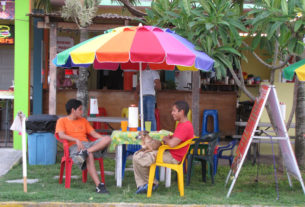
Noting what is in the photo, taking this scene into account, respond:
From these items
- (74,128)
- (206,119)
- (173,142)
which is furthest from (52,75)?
(173,142)

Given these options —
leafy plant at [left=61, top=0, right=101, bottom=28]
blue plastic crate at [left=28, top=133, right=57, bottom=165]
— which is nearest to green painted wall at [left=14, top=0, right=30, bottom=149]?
blue plastic crate at [left=28, top=133, right=57, bottom=165]

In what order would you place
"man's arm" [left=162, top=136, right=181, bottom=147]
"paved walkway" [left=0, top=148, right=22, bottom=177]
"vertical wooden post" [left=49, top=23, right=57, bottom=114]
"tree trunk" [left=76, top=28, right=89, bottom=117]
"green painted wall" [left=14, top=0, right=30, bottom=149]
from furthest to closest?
"green painted wall" [left=14, top=0, right=30, bottom=149]
"vertical wooden post" [left=49, top=23, right=57, bottom=114]
"tree trunk" [left=76, top=28, right=89, bottom=117]
"paved walkway" [left=0, top=148, right=22, bottom=177]
"man's arm" [left=162, top=136, right=181, bottom=147]

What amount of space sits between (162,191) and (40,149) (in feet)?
8.96

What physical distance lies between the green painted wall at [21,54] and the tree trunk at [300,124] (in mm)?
5202

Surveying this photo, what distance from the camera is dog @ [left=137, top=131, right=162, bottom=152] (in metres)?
5.74

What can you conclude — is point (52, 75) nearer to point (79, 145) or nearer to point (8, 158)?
point (8, 158)

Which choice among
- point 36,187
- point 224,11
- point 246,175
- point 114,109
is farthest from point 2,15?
point 246,175

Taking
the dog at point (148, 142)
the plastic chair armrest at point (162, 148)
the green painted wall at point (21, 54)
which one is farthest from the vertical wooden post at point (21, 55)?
the plastic chair armrest at point (162, 148)

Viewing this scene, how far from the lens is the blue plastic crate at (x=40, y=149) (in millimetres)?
7688

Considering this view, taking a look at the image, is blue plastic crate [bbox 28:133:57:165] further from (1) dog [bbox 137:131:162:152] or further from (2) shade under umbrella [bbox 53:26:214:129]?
(1) dog [bbox 137:131:162:152]

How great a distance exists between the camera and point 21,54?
8.83m

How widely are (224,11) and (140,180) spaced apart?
2.61 m

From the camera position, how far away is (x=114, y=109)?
10227 millimetres

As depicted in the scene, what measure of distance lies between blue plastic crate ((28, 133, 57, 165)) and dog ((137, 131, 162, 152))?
2.57 metres
